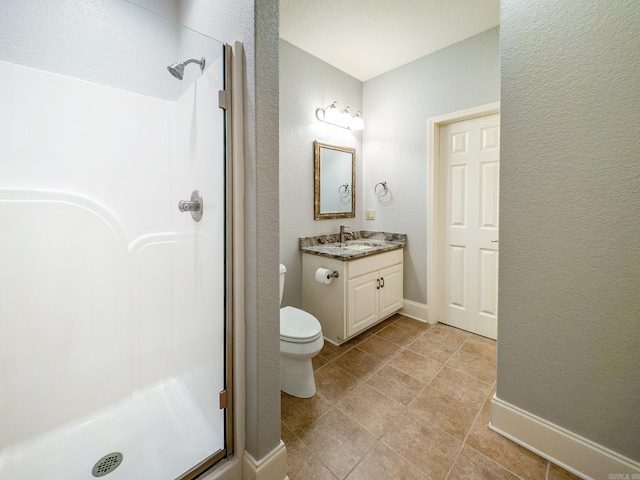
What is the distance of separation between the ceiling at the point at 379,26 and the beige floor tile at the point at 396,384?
2601 millimetres

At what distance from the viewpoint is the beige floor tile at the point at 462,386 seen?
166 cm

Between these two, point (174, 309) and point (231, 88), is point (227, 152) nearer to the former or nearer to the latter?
point (231, 88)

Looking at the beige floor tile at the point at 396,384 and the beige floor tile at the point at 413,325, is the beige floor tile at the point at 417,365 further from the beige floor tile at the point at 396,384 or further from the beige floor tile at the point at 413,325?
the beige floor tile at the point at 413,325

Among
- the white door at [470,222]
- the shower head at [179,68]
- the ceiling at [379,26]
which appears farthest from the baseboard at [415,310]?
the shower head at [179,68]

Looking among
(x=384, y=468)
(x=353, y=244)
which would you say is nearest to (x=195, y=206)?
(x=384, y=468)

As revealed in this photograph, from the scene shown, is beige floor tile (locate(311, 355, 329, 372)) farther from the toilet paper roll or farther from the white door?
the white door

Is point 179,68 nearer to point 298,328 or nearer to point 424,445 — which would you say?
point 298,328

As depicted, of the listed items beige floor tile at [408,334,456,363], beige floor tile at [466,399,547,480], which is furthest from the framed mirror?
beige floor tile at [466,399,547,480]

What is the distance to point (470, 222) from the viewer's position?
2.49 metres

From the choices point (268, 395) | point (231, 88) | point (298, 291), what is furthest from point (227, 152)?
point (298, 291)

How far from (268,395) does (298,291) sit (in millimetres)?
1498

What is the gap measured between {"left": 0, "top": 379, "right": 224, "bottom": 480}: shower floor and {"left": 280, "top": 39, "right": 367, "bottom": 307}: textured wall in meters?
1.22

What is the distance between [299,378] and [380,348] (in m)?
0.86

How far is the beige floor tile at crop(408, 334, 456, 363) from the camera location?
7.05ft
